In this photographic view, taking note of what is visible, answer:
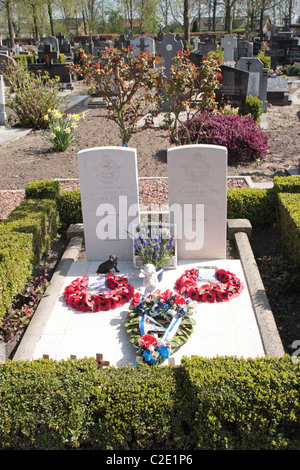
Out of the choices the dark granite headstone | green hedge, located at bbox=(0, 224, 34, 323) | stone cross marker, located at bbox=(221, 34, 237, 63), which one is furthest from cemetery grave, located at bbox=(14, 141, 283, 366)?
stone cross marker, located at bbox=(221, 34, 237, 63)

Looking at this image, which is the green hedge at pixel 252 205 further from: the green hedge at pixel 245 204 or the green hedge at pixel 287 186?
the green hedge at pixel 287 186

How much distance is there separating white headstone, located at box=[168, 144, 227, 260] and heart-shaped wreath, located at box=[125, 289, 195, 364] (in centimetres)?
147

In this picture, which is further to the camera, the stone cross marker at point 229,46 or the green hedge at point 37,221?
the stone cross marker at point 229,46

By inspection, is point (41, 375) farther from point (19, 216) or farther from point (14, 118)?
point (14, 118)

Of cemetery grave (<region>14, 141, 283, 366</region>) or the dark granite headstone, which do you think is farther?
the dark granite headstone

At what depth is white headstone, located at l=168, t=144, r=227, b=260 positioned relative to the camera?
624 cm

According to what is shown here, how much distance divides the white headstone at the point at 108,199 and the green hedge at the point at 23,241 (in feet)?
2.25

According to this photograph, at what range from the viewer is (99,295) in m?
5.70

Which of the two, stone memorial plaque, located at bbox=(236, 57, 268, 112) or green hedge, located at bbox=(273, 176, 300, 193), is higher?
stone memorial plaque, located at bbox=(236, 57, 268, 112)

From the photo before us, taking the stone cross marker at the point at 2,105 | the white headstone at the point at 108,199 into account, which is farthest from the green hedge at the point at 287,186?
the stone cross marker at the point at 2,105

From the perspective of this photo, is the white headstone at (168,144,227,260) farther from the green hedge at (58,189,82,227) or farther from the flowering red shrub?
the flowering red shrub

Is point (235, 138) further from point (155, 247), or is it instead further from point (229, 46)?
point (229, 46)

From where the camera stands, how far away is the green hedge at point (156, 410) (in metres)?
3.38

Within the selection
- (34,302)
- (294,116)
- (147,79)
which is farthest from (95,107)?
(34,302)
